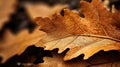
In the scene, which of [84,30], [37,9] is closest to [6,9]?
[37,9]

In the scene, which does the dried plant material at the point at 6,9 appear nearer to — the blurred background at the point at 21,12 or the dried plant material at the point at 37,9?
the blurred background at the point at 21,12

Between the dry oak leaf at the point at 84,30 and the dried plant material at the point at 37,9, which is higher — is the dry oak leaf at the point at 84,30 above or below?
below

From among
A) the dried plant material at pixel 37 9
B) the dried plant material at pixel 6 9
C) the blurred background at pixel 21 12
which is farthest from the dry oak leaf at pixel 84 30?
the dried plant material at pixel 6 9

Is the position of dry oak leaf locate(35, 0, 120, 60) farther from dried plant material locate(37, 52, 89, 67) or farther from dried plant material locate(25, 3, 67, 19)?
dried plant material locate(25, 3, 67, 19)

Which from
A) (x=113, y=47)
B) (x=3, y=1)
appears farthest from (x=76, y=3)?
(x=3, y=1)

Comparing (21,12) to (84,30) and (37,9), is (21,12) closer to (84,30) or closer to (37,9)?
(37,9)

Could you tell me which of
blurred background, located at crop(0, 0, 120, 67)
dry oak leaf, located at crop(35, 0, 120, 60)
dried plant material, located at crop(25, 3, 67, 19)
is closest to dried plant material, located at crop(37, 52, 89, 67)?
dry oak leaf, located at crop(35, 0, 120, 60)
